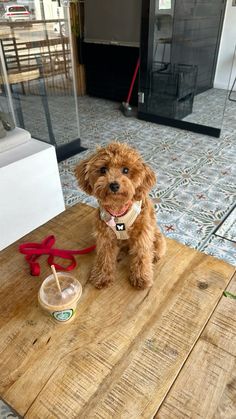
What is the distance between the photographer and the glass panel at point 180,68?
3096mm

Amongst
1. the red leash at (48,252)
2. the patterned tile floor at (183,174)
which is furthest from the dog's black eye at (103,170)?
the patterned tile floor at (183,174)

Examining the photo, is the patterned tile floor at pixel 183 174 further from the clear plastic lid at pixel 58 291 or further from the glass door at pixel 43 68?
the clear plastic lid at pixel 58 291

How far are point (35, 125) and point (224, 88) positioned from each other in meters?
2.20

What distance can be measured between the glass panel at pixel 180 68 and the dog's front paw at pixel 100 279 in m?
2.70

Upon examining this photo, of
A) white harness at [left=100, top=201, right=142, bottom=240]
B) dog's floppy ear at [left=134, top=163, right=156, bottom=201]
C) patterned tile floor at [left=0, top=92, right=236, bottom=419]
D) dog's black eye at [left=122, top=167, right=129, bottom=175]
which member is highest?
dog's black eye at [left=122, top=167, right=129, bottom=175]

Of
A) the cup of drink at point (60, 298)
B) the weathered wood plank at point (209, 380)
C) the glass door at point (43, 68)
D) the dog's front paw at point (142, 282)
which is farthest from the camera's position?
the glass door at point (43, 68)

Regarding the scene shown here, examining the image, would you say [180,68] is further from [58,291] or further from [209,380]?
[209,380]

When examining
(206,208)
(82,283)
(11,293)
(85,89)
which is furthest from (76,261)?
(85,89)

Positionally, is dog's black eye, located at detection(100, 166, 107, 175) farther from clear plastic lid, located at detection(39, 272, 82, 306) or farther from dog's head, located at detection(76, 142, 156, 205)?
clear plastic lid, located at detection(39, 272, 82, 306)

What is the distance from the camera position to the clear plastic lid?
74 cm

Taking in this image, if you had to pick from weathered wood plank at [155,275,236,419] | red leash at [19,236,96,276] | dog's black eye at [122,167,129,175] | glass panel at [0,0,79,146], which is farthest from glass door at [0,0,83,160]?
weathered wood plank at [155,275,236,419]

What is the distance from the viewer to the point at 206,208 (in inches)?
80.0

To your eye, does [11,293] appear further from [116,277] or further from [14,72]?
[14,72]

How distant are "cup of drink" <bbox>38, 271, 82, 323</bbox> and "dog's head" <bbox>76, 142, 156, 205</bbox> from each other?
250 mm
